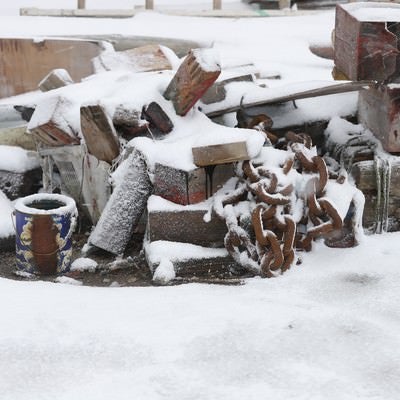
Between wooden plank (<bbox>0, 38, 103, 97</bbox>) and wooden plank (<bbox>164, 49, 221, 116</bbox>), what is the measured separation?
2.59m

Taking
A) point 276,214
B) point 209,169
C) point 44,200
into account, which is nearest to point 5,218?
point 44,200

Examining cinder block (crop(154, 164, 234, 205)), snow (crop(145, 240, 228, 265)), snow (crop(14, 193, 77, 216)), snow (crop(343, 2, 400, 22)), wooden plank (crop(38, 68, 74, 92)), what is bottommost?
snow (crop(145, 240, 228, 265))

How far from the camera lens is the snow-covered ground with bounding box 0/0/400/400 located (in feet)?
10.1

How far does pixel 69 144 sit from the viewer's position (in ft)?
17.8

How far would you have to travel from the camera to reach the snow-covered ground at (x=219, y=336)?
3068 millimetres

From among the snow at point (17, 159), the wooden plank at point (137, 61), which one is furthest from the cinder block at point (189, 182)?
the wooden plank at point (137, 61)

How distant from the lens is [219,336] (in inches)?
137

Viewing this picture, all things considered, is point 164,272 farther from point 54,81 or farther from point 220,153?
point 54,81

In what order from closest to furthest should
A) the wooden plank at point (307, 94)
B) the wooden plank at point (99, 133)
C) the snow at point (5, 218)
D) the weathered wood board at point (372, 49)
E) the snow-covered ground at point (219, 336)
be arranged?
1. the snow-covered ground at point (219, 336)
2. the weathered wood board at point (372, 49)
3. the wooden plank at point (307, 94)
4. the wooden plank at point (99, 133)
5. the snow at point (5, 218)

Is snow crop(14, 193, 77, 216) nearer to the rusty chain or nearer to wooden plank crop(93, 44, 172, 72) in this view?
the rusty chain

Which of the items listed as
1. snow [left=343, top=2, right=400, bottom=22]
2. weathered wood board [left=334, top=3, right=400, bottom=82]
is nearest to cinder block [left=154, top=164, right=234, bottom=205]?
weathered wood board [left=334, top=3, right=400, bottom=82]

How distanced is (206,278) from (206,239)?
0.95 feet

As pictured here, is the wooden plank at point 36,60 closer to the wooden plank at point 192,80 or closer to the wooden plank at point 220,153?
the wooden plank at point 192,80

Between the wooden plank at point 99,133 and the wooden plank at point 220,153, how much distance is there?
721 millimetres
